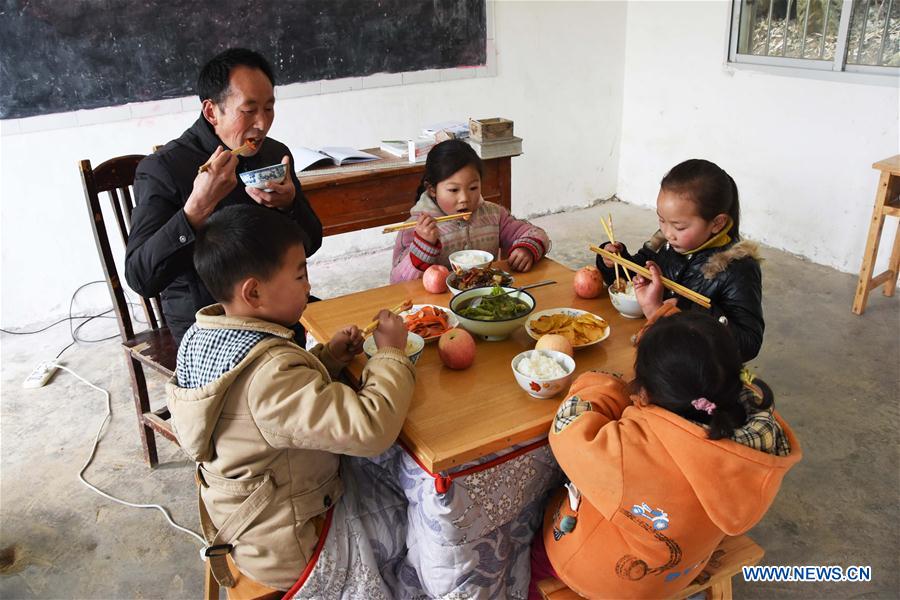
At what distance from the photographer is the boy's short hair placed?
1.25 metres

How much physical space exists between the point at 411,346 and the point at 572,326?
38cm

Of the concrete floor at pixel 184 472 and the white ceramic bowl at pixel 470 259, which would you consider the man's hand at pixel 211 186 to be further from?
the concrete floor at pixel 184 472

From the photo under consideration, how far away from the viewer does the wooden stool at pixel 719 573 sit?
54.3 inches

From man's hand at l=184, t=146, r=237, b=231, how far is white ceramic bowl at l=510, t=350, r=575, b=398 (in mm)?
882

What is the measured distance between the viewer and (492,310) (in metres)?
1.65

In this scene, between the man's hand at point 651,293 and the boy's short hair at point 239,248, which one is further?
the man's hand at point 651,293

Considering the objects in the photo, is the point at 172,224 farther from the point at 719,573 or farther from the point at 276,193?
the point at 719,573

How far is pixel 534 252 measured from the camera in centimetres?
207

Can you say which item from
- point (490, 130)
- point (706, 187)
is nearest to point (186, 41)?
point (490, 130)

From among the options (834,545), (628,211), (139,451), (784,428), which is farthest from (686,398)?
(628,211)

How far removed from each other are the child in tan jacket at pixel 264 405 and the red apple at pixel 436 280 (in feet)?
1.60

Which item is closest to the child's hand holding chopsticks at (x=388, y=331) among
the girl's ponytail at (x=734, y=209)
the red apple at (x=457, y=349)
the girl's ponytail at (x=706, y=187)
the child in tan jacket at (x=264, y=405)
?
the child in tan jacket at (x=264, y=405)

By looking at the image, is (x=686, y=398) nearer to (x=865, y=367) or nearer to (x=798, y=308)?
(x=865, y=367)

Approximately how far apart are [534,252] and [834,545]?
1.23 meters
